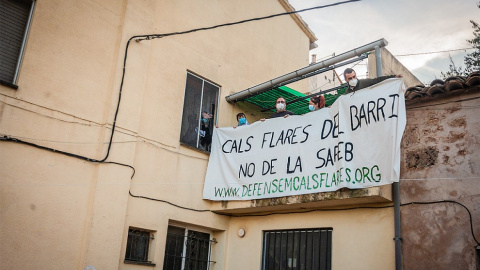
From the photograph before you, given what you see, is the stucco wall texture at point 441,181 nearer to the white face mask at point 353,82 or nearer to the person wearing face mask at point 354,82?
the person wearing face mask at point 354,82

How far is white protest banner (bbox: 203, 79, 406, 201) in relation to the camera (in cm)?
688

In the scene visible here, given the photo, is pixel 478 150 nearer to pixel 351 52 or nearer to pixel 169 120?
pixel 351 52

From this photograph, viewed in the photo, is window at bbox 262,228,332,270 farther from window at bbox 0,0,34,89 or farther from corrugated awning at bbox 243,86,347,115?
window at bbox 0,0,34,89

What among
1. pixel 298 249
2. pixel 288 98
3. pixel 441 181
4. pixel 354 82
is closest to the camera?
pixel 441 181

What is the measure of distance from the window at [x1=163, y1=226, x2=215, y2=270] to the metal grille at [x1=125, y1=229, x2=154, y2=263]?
50cm

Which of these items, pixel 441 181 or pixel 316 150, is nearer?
pixel 441 181

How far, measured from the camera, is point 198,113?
9.59m

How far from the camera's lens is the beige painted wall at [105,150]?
655 centimetres

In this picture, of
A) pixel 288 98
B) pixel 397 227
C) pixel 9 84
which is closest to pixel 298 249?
pixel 397 227

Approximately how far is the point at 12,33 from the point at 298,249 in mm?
6243

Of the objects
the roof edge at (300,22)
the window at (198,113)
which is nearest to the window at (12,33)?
the window at (198,113)

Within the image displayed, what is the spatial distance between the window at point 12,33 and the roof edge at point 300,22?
7.75m

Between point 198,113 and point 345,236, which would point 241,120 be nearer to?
point 198,113

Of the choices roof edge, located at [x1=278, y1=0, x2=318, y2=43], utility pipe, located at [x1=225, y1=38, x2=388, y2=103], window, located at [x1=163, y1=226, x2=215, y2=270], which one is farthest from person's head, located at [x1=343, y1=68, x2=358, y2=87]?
roof edge, located at [x1=278, y1=0, x2=318, y2=43]
